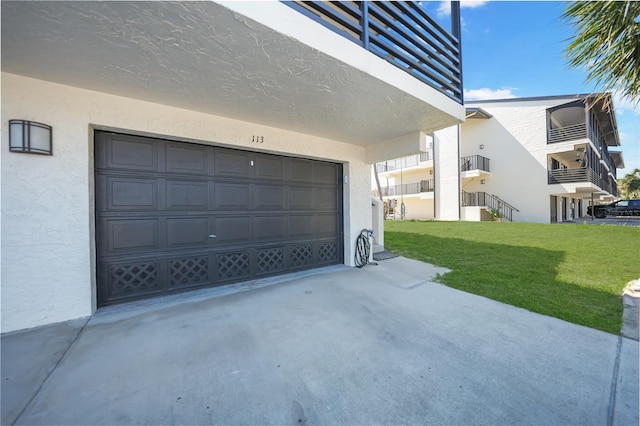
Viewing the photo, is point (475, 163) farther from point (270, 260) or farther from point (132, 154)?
point (132, 154)

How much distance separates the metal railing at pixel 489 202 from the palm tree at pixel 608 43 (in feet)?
46.0

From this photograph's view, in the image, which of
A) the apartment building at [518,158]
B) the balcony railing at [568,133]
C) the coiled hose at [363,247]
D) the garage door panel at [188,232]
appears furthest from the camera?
the apartment building at [518,158]

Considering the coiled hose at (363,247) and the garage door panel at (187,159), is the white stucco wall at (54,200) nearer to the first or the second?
the garage door panel at (187,159)

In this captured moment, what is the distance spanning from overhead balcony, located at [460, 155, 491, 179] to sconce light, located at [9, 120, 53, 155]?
18129 mm

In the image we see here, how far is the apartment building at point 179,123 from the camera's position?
2.32 metres

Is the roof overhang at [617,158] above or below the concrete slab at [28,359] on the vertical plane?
above

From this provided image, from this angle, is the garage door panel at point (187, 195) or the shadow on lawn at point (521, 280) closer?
the shadow on lawn at point (521, 280)

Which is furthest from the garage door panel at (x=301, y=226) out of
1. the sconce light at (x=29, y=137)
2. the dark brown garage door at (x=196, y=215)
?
the sconce light at (x=29, y=137)

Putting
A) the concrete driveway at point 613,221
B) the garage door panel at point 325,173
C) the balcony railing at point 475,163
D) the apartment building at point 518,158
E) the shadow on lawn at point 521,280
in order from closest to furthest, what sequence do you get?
the shadow on lawn at point 521,280
the garage door panel at point 325,173
the apartment building at point 518,158
the concrete driveway at point 613,221
the balcony railing at point 475,163

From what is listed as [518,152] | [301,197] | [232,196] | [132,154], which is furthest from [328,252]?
[518,152]

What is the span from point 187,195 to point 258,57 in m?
2.59

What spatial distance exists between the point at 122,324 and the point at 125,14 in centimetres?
335

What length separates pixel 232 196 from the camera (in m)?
4.55

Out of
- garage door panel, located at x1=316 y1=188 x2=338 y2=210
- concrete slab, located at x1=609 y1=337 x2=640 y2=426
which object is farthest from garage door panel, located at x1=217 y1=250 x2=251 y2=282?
concrete slab, located at x1=609 y1=337 x2=640 y2=426
